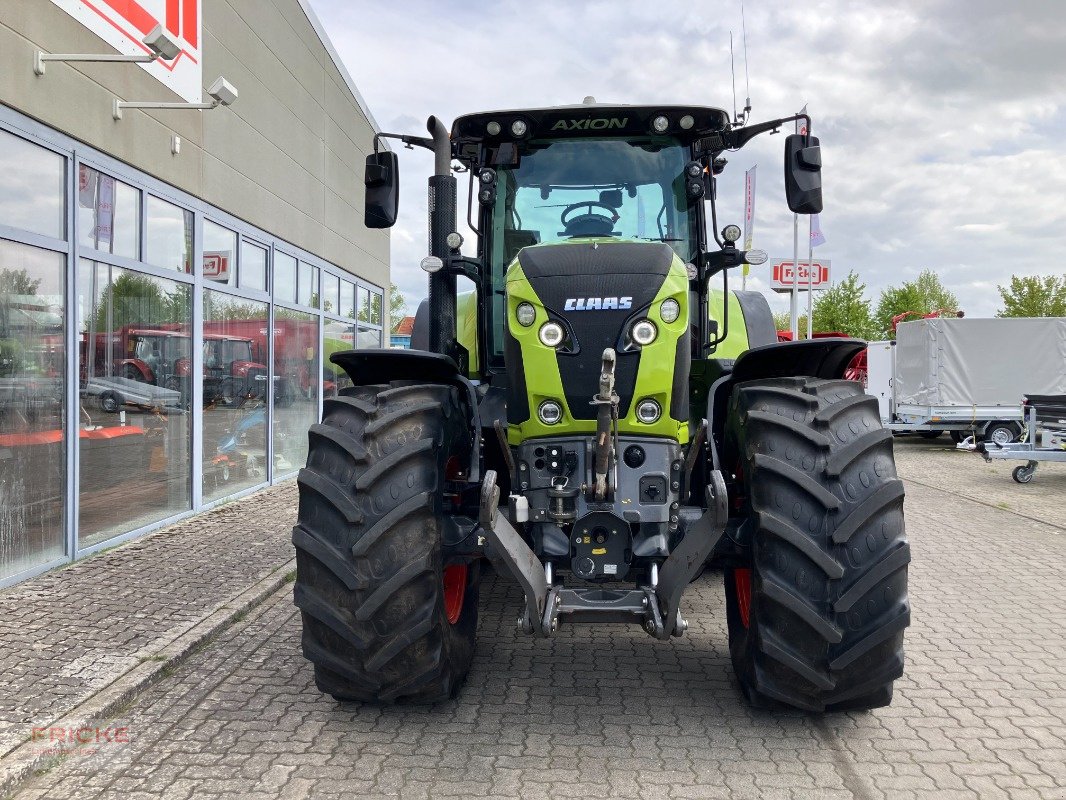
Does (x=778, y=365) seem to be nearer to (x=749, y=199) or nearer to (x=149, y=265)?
(x=149, y=265)

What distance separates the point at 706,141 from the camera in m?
4.88

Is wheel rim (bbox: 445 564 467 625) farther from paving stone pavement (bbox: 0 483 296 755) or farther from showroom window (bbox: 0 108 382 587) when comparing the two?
showroom window (bbox: 0 108 382 587)

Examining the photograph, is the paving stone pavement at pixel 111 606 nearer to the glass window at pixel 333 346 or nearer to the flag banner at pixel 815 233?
the glass window at pixel 333 346

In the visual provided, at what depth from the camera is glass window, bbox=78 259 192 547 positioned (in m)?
6.99

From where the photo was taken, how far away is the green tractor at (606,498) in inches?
135

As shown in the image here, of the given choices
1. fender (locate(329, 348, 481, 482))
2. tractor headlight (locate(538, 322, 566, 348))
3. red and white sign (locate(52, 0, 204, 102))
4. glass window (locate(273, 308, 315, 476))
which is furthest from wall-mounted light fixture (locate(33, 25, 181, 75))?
glass window (locate(273, 308, 315, 476))

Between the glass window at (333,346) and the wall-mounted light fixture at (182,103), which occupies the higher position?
the wall-mounted light fixture at (182,103)

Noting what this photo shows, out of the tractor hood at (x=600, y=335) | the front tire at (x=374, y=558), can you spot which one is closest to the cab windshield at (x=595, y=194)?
the tractor hood at (x=600, y=335)

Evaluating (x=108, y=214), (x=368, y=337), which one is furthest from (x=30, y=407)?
(x=368, y=337)

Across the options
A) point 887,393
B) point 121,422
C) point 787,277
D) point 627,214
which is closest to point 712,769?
point 627,214

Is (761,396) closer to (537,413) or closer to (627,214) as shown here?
(537,413)

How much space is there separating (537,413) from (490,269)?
141 centimetres

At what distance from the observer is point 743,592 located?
13.6 ft

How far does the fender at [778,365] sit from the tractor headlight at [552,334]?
0.87 m
